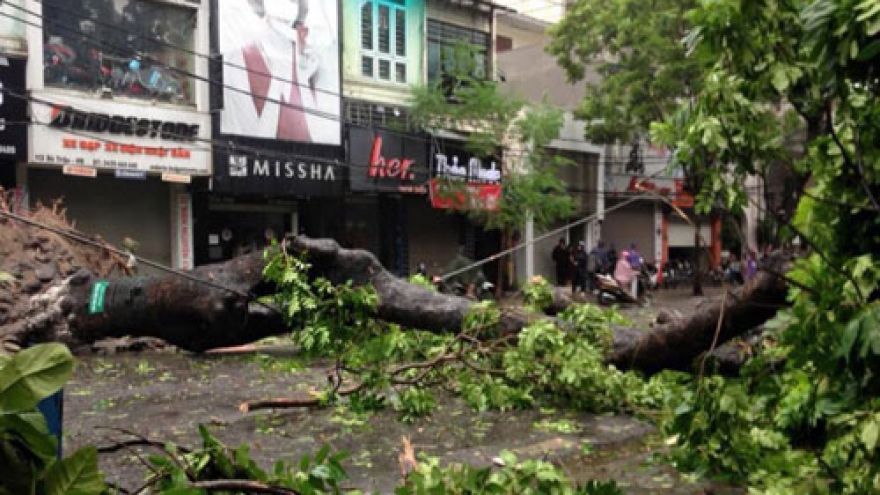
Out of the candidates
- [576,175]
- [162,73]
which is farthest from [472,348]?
[576,175]

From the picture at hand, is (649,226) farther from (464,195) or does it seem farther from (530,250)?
(464,195)

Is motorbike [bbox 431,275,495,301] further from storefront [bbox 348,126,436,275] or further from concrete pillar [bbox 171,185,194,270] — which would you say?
concrete pillar [bbox 171,185,194,270]

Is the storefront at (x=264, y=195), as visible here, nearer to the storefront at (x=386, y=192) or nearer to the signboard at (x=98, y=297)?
the storefront at (x=386, y=192)

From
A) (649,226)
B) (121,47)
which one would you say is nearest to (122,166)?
(121,47)

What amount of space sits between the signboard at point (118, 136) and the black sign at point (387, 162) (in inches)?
161

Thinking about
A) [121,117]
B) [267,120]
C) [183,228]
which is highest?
[267,120]

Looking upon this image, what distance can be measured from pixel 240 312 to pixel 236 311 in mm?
48

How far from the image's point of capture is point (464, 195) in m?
20.9

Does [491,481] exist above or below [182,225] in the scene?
below

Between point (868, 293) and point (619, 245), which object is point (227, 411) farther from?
point (619, 245)

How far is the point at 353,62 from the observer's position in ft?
65.5

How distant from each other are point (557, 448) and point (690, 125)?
10.9 feet

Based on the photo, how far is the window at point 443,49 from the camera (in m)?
21.8

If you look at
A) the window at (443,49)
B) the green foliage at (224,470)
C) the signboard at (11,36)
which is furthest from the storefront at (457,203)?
the green foliage at (224,470)
